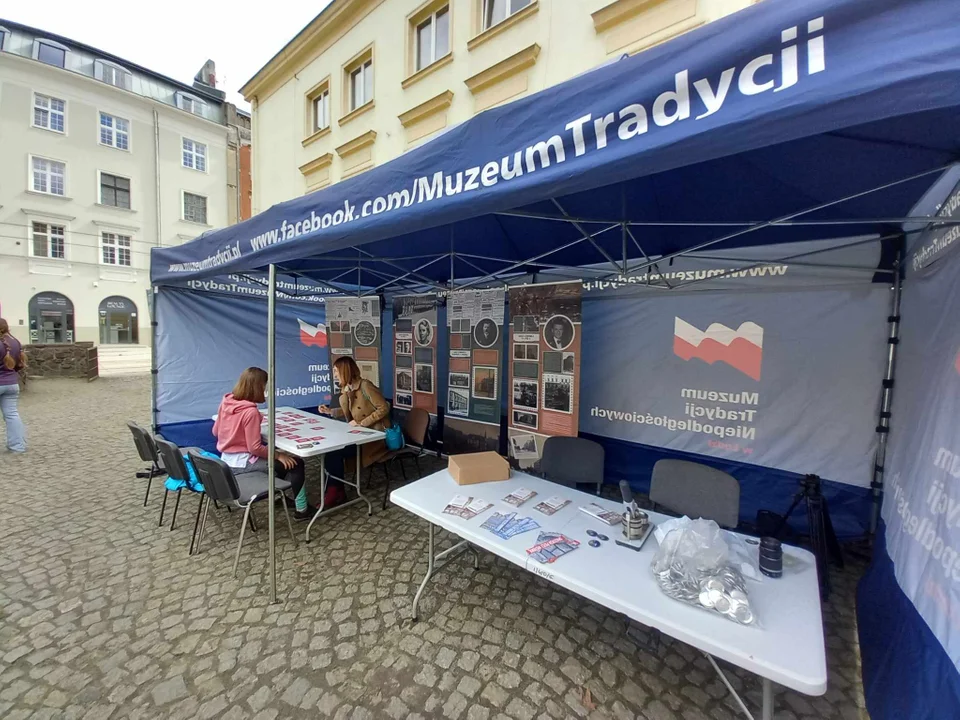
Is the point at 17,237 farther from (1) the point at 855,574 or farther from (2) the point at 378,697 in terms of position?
(1) the point at 855,574

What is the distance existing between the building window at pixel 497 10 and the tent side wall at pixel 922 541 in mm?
5848

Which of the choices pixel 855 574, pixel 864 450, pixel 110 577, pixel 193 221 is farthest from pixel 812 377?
pixel 193 221

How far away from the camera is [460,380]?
4.40 m

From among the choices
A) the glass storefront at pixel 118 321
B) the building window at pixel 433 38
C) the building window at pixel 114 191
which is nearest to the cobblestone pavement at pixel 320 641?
the building window at pixel 433 38

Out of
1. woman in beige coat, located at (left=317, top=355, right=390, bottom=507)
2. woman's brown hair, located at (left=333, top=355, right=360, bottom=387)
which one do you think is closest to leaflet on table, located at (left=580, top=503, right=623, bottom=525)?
woman in beige coat, located at (left=317, top=355, right=390, bottom=507)

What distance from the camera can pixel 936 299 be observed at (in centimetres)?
192

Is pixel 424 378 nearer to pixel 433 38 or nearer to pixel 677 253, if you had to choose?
pixel 677 253

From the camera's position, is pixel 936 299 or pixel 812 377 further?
pixel 812 377

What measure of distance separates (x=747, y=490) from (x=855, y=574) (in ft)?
2.48

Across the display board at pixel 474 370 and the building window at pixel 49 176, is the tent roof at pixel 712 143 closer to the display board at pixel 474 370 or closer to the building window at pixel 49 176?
the display board at pixel 474 370

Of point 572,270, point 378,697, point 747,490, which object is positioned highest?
point 572,270

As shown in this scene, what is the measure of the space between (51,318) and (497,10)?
65.4 ft

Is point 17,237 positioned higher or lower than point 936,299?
higher

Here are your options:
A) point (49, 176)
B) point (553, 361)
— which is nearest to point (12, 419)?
point (553, 361)
